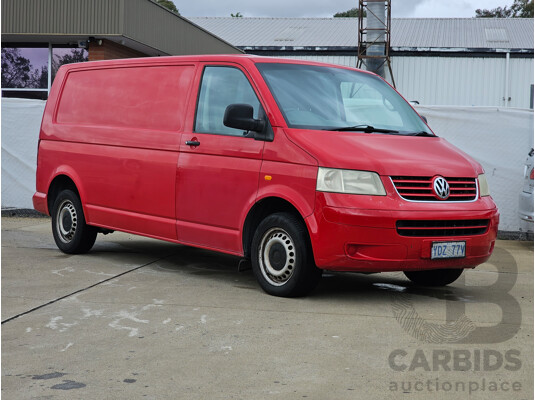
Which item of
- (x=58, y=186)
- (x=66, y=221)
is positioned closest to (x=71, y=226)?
(x=66, y=221)

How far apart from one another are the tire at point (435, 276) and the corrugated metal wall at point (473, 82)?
26.1m

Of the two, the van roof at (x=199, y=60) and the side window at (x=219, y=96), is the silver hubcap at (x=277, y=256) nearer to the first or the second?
the side window at (x=219, y=96)

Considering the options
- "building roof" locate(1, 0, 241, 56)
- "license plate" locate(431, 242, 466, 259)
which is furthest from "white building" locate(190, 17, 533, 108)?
"license plate" locate(431, 242, 466, 259)

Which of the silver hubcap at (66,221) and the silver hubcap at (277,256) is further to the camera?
the silver hubcap at (66,221)

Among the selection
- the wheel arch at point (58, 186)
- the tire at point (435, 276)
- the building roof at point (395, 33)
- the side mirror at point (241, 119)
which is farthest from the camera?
the building roof at point (395, 33)

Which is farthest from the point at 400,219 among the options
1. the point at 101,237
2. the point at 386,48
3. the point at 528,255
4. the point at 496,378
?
the point at 386,48

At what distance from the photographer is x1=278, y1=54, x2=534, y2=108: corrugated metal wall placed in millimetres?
33062

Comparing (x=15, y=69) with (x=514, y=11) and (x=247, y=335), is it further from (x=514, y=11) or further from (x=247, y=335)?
(x=514, y=11)

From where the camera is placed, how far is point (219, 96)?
7508mm

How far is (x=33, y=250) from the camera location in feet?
31.2

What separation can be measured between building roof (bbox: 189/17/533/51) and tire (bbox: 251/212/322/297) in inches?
1110

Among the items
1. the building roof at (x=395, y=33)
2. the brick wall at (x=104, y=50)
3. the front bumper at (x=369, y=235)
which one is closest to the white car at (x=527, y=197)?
the front bumper at (x=369, y=235)

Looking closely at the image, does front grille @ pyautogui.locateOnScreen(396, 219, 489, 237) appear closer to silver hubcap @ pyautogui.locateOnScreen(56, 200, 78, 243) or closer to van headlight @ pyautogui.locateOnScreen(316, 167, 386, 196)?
van headlight @ pyautogui.locateOnScreen(316, 167, 386, 196)

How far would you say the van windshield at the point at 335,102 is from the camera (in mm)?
7039
